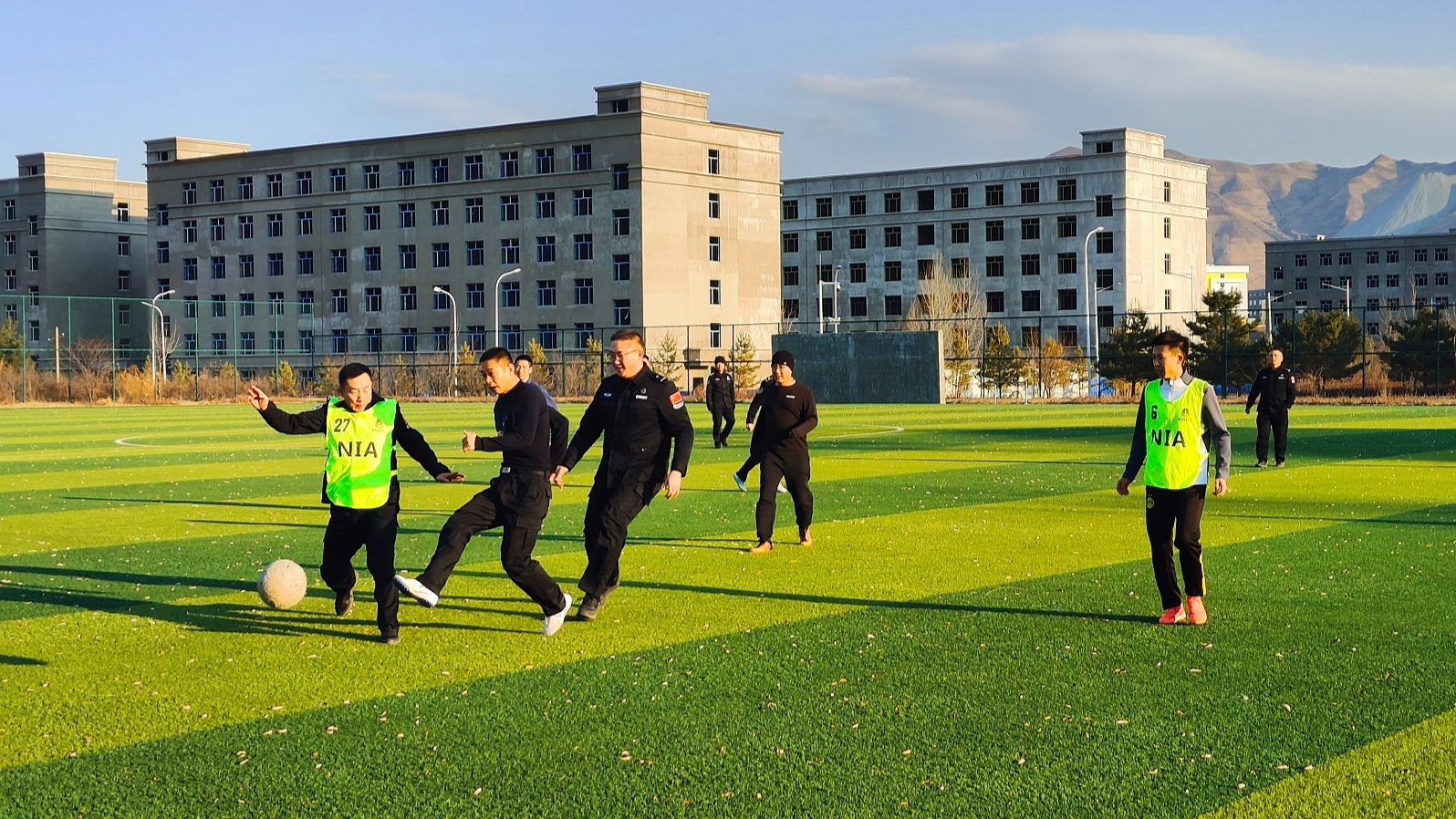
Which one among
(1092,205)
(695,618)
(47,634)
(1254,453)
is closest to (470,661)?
(695,618)

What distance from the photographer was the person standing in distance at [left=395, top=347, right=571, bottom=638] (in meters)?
9.70

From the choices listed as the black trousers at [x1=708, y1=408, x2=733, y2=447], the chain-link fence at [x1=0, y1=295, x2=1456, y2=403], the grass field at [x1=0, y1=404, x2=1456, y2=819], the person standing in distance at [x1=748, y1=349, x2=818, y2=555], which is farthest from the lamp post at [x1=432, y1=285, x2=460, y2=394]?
the person standing in distance at [x1=748, y1=349, x2=818, y2=555]

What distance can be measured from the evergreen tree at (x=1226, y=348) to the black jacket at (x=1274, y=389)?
35.1 meters

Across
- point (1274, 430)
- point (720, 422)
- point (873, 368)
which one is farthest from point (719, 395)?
point (873, 368)

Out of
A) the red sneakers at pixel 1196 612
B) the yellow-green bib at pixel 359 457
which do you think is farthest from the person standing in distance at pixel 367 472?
the red sneakers at pixel 1196 612

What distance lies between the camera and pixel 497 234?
301ft

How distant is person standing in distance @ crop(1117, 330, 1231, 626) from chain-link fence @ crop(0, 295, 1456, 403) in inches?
1864

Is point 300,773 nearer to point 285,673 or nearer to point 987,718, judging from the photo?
point 285,673

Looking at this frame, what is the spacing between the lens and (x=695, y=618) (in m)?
10.5

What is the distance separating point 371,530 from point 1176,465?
5.31 m

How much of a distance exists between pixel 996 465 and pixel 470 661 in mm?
16500

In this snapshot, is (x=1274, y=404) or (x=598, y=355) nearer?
(x=1274, y=404)

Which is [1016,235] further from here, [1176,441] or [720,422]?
[1176,441]

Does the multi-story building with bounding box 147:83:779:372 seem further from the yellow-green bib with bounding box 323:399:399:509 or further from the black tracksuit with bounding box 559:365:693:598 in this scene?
the yellow-green bib with bounding box 323:399:399:509
